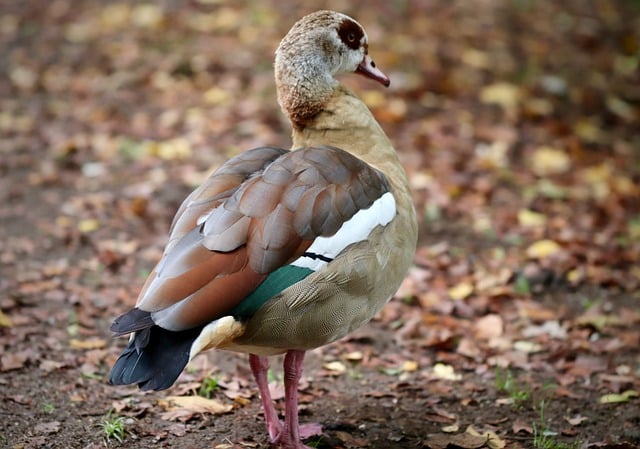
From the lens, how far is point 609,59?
10078 millimetres

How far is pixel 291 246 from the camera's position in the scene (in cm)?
344

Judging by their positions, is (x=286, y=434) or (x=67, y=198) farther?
(x=67, y=198)

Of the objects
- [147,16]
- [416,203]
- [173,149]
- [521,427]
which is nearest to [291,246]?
[521,427]

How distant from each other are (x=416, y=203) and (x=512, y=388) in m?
2.63

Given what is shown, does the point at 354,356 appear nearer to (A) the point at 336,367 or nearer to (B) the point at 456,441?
(A) the point at 336,367

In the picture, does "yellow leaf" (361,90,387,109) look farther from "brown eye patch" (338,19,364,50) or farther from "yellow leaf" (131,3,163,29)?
"brown eye patch" (338,19,364,50)

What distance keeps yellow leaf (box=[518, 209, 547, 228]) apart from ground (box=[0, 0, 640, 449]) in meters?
0.02

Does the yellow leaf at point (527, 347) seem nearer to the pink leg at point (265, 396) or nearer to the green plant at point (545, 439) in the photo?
the green plant at point (545, 439)

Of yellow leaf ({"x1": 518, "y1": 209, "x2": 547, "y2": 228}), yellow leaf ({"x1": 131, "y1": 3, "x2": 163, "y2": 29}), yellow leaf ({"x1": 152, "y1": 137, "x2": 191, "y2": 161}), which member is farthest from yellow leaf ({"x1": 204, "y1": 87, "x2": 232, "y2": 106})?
yellow leaf ({"x1": 518, "y1": 209, "x2": 547, "y2": 228})

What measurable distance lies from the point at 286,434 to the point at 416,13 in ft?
24.9

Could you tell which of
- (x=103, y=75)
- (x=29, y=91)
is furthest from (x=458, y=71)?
(x=29, y=91)

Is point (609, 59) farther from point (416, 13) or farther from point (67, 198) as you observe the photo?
point (67, 198)

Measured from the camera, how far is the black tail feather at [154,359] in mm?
3088

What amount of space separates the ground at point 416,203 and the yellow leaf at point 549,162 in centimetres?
3
